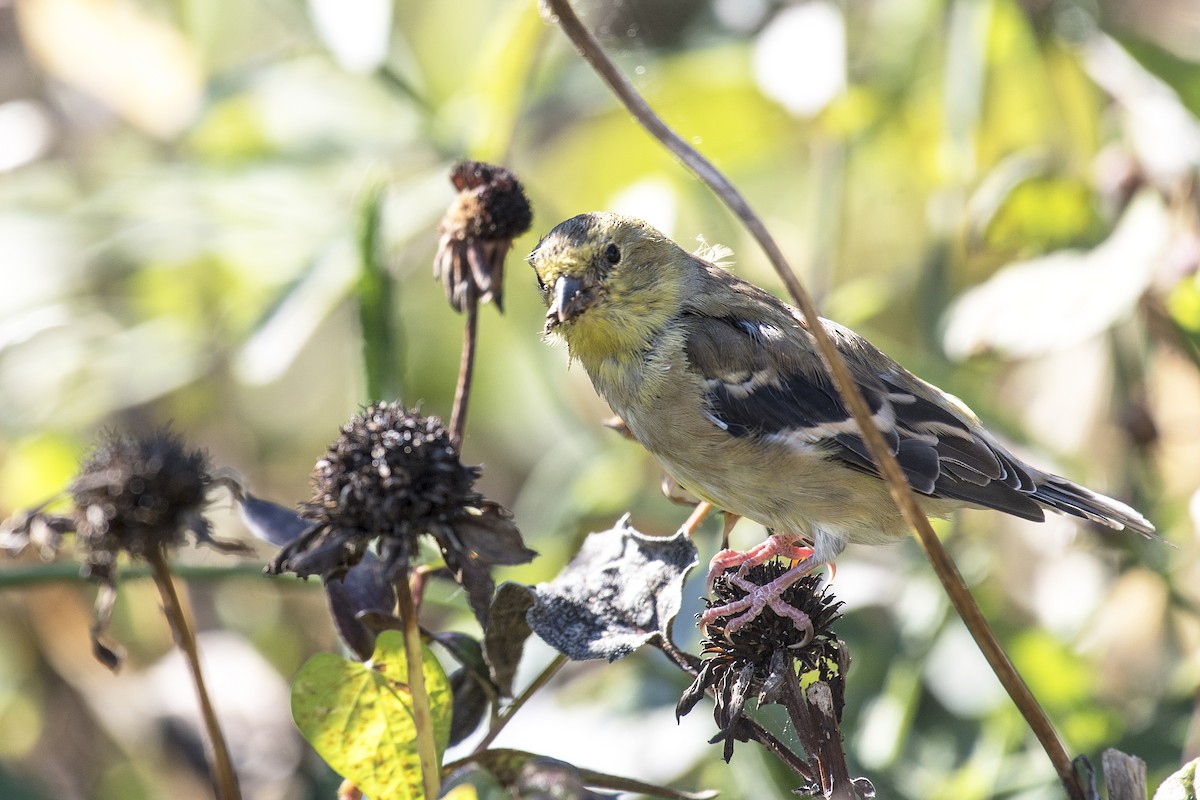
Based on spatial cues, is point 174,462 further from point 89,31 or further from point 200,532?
point 89,31

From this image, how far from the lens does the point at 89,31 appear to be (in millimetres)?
3541

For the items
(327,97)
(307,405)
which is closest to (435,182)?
(327,97)

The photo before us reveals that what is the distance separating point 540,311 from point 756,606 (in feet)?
6.46

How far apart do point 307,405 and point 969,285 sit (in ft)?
6.29

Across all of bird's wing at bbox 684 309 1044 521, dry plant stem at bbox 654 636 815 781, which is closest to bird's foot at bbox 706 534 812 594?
bird's wing at bbox 684 309 1044 521

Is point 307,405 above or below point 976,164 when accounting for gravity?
below

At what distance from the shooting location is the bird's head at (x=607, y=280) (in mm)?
2193

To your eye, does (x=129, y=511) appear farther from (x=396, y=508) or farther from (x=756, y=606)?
A: (x=756, y=606)

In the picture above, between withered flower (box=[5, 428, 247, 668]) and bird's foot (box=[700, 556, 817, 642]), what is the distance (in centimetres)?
58

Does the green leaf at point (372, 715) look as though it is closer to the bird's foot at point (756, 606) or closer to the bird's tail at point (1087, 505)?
the bird's foot at point (756, 606)

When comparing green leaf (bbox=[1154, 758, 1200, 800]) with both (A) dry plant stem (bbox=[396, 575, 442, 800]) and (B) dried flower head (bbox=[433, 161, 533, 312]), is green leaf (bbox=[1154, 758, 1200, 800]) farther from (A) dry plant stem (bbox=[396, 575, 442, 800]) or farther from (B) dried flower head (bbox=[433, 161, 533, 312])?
(B) dried flower head (bbox=[433, 161, 533, 312])

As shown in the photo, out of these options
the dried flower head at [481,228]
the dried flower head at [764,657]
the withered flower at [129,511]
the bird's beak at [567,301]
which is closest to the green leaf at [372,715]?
the withered flower at [129,511]

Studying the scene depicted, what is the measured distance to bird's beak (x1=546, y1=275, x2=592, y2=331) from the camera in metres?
2.10

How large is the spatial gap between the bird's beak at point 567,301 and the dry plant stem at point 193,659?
909 millimetres
